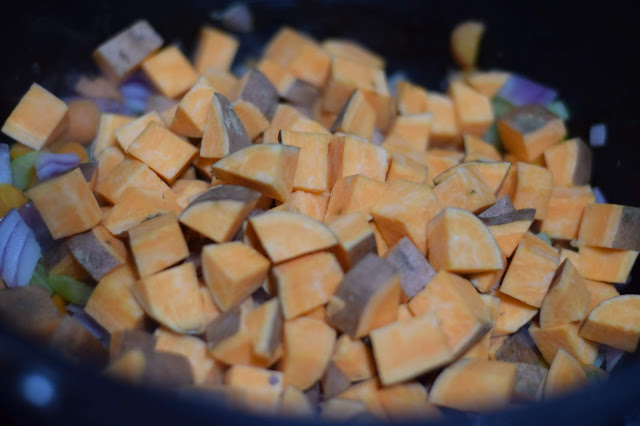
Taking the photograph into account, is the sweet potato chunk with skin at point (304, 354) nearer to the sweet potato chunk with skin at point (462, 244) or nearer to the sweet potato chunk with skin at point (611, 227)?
the sweet potato chunk with skin at point (462, 244)

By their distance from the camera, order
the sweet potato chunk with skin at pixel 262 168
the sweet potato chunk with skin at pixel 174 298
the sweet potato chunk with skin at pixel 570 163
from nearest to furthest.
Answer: the sweet potato chunk with skin at pixel 174 298, the sweet potato chunk with skin at pixel 262 168, the sweet potato chunk with skin at pixel 570 163

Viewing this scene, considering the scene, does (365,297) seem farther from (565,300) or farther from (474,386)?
(565,300)

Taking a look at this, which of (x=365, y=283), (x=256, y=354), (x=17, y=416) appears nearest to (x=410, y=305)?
(x=365, y=283)

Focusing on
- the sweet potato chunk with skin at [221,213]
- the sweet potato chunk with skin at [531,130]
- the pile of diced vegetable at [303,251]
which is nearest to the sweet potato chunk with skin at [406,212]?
the pile of diced vegetable at [303,251]

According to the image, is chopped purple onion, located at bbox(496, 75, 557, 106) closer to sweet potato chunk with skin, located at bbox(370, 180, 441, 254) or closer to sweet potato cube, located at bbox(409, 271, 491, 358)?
sweet potato chunk with skin, located at bbox(370, 180, 441, 254)

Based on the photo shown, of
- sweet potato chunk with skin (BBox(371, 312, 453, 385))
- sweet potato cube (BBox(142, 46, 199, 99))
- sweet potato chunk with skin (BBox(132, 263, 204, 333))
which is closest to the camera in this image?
sweet potato chunk with skin (BBox(371, 312, 453, 385))

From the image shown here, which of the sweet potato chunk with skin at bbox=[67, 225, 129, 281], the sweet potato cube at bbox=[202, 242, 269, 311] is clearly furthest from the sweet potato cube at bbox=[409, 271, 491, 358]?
the sweet potato chunk with skin at bbox=[67, 225, 129, 281]
